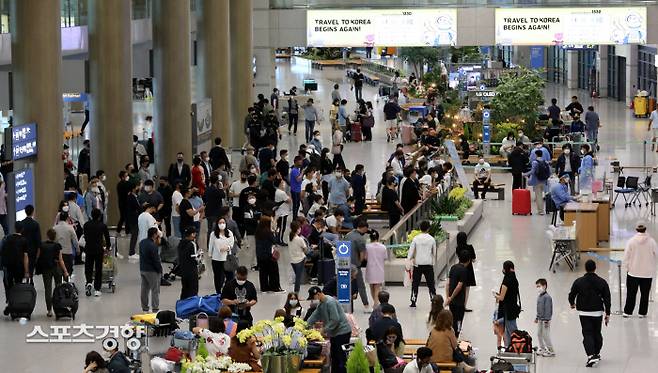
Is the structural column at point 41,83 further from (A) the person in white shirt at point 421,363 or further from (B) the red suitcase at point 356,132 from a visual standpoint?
(B) the red suitcase at point 356,132

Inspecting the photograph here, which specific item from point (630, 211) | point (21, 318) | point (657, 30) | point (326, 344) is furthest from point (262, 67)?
point (326, 344)

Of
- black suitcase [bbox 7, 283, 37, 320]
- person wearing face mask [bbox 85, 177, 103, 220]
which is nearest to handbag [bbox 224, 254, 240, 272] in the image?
black suitcase [bbox 7, 283, 37, 320]

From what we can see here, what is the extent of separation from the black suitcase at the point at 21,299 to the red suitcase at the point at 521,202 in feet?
43.2

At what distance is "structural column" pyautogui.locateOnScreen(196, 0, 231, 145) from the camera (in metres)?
42.3

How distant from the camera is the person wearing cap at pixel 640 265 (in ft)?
69.7

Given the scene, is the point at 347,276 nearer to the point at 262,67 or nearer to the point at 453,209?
the point at 453,209

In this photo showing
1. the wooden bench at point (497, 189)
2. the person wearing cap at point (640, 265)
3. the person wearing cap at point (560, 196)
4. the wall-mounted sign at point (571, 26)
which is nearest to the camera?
the person wearing cap at point (640, 265)

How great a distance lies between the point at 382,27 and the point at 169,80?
12.9m

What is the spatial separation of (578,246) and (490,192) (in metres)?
8.75

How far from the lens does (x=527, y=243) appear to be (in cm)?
2845

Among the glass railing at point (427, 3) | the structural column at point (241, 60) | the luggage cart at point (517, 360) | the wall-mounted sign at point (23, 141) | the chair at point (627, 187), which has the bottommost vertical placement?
the luggage cart at point (517, 360)

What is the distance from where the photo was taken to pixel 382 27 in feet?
152

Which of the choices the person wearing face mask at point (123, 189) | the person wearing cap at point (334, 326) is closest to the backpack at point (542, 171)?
the person wearing face mask at point (123, 189)

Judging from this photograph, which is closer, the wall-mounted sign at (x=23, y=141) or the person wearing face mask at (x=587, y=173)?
the wall-mounted sign at (x=23, y=141)
